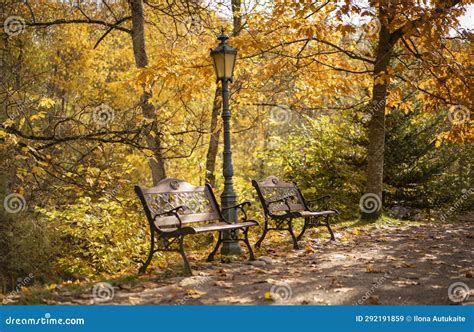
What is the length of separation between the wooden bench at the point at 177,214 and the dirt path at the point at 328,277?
491mm

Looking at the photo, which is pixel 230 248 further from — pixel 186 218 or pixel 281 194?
pixel 281 194

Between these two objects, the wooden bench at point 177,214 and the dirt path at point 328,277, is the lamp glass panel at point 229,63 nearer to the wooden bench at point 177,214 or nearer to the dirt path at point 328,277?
the wooden bench at point 177,214

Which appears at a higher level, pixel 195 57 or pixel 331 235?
pixel 195 57

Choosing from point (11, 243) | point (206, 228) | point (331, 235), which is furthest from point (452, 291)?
point (11, 243)

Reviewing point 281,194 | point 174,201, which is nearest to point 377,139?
point 281,194

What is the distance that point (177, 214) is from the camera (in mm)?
5887

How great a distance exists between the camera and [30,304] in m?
4.37

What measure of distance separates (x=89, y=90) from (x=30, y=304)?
38.3 ft

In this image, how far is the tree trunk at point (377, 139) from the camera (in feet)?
34.2

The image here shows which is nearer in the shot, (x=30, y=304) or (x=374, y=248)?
(x=30, y=304)

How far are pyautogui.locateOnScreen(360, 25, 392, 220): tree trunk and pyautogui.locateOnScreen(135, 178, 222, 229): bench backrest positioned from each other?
4.80 meters

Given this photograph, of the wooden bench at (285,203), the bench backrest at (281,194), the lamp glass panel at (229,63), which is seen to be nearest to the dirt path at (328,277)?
the wooden bench at (285,203)

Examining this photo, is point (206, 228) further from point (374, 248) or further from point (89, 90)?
point (89, 90)

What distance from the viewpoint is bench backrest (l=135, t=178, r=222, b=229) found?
6.02 metres
